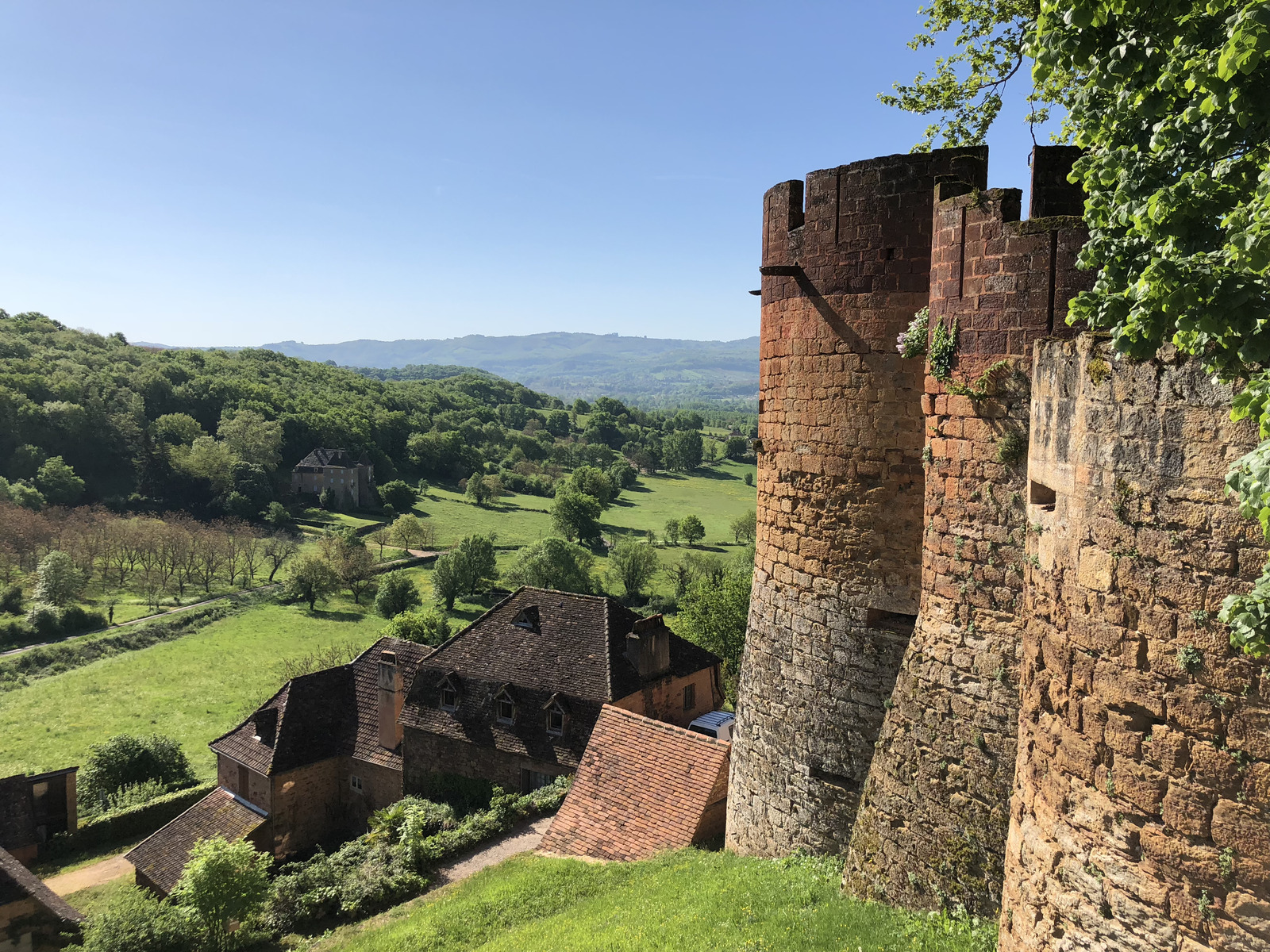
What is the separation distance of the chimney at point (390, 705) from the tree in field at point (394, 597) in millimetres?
36452

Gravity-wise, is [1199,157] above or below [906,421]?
above

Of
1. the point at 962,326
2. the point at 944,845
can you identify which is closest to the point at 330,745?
the point at 944,845

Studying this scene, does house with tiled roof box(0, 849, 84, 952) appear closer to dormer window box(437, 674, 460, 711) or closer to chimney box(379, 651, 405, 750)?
chimney box(379, 651, 405, 750)

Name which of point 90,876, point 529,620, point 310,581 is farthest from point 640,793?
point 310,581

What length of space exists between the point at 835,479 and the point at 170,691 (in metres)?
48.3

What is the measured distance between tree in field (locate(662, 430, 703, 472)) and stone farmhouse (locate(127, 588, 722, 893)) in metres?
131

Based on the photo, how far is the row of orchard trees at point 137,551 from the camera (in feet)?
211

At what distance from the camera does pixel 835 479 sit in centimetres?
895

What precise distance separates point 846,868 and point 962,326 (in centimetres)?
569

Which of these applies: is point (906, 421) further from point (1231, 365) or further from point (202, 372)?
point (202, 372)

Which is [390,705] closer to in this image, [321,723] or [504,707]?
[321,723]

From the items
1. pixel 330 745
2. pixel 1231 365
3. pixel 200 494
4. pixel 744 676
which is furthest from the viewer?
pixel 200 494

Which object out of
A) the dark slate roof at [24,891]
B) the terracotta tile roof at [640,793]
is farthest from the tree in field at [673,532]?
the dark slate roof at [24,891]

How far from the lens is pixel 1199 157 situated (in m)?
4.52
